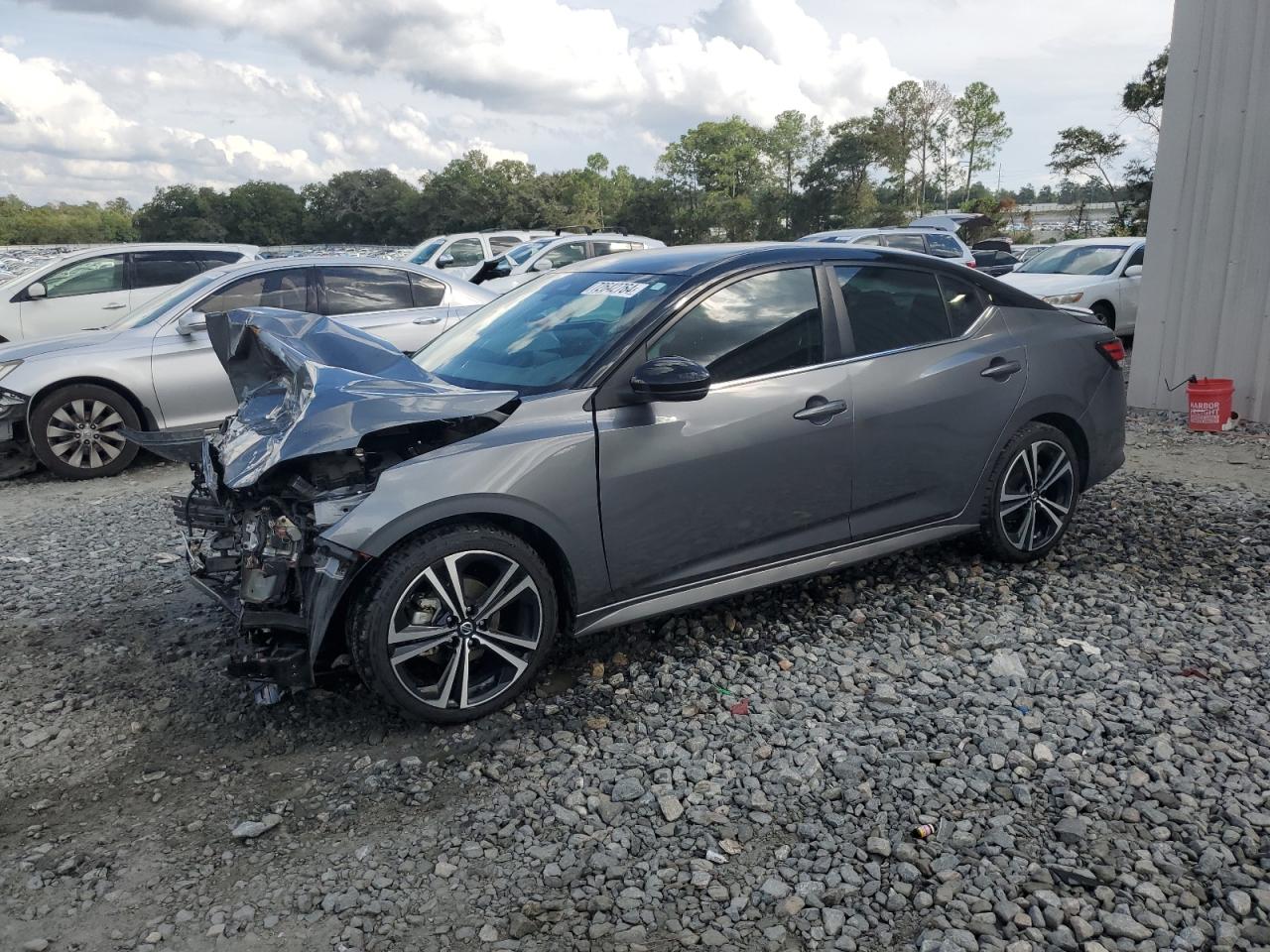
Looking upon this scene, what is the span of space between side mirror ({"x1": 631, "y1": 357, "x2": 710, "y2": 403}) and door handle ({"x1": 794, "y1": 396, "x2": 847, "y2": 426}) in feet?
1.85

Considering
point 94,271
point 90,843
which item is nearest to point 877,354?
point 90,843

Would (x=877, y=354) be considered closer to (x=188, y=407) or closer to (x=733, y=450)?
(x=733, y=450)

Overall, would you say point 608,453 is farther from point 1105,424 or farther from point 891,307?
point 1105,424

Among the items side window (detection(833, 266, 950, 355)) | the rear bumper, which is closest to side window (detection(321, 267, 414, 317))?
side window (detection(833, 266, 950, 355))

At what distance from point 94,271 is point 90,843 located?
10373mm

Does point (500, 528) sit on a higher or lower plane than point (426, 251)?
lower

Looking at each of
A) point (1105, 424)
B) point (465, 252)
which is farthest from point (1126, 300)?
point (465, 252)

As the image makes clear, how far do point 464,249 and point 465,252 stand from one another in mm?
61

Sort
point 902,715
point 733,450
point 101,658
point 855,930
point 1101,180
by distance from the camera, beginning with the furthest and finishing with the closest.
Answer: point 1101,180
point 101,658
point 733,450
point 902,715
point 855,930

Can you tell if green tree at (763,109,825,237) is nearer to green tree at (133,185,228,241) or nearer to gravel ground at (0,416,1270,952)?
green tree at (133,185,228,241)

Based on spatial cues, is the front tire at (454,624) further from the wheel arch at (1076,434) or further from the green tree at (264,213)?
the green tree at (264,213)

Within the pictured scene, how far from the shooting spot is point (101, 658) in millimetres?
4219

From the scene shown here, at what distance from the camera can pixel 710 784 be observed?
3.17 meters

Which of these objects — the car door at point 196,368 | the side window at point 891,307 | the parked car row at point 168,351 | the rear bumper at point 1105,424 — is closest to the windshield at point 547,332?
the side window at point 891,307
